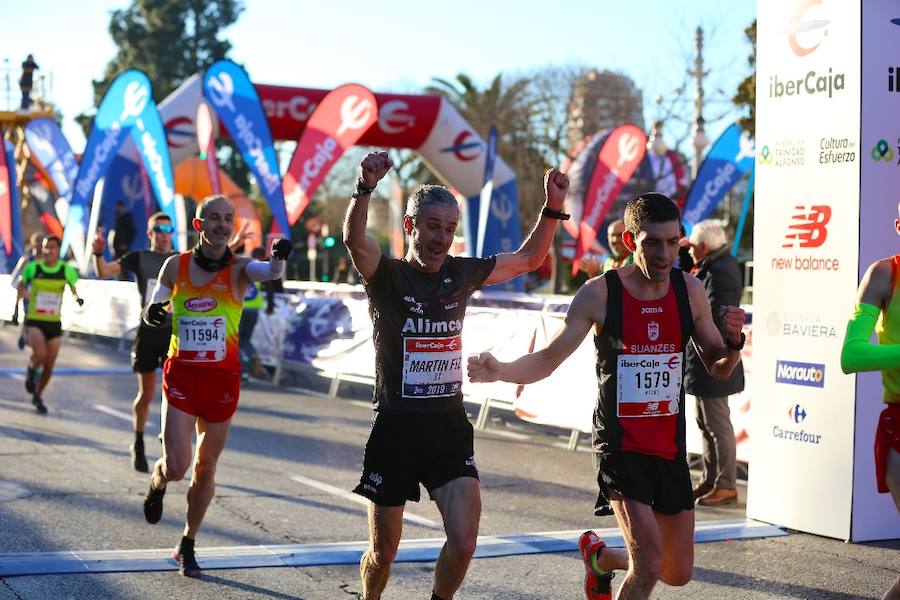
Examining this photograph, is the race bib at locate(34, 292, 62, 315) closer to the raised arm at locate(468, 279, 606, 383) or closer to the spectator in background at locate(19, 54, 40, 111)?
the raised arm at locate(468, 279, 606, 383)

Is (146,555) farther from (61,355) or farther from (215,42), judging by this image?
(215,42)

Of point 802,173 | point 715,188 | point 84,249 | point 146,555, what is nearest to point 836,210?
point 802,173

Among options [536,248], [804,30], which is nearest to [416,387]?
[536,248]

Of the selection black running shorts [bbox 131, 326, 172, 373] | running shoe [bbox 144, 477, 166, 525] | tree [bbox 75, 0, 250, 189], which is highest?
tree [bbox 75, 0, 250, 189]

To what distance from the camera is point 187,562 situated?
6.70m

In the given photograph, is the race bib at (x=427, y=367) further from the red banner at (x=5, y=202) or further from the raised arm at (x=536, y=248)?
the red banner at (x=5, y=202)

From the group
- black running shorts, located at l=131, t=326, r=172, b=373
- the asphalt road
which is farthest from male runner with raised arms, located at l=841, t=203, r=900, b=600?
black running shorts, located at l=131, t=326, r=172, b=373

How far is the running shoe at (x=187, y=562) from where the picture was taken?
6668mm

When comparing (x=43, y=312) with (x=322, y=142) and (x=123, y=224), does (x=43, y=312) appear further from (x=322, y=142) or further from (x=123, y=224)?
(x=123, y=224)

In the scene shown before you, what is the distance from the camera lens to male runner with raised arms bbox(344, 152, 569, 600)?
5059 millimetres

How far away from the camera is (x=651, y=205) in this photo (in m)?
4.91

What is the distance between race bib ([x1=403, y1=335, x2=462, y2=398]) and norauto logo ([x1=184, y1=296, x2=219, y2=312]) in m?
2.37

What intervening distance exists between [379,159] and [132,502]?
15.6 ft

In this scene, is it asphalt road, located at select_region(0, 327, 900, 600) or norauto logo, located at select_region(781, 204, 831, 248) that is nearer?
asphalt road, located at select_region(0, 327, 900, 600)
